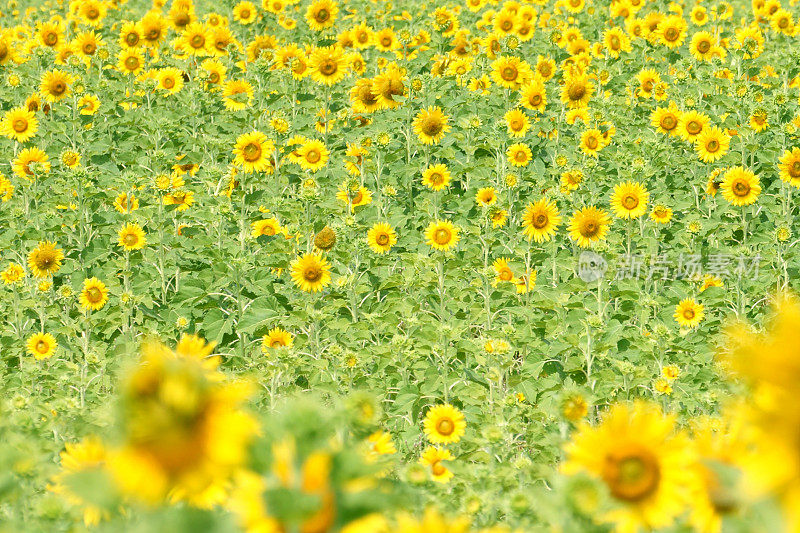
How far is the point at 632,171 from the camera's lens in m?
6.23

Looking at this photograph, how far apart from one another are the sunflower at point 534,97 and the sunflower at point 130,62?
4.03 m

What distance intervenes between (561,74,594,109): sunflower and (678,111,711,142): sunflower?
43.0 inches

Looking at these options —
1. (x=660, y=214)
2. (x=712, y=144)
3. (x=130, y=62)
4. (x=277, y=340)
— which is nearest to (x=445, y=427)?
(x=277, y=340)

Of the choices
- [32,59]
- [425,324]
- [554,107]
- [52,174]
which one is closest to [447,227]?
[425,324]

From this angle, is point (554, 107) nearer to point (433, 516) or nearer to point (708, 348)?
point (708, 348)

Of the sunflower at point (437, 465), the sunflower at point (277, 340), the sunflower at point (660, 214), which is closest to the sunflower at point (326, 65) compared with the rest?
the sunflower at point (660, 214)

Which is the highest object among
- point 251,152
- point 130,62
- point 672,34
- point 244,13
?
point 244,13

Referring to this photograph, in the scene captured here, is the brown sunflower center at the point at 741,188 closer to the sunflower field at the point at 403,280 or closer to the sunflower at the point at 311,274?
the sunflower field at the point at 403,280

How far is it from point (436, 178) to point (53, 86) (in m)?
3.82

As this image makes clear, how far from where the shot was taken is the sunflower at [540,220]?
19.8ft

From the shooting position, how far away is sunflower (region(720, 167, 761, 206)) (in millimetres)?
6359

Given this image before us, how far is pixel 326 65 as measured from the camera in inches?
309

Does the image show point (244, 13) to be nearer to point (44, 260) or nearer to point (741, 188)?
point (44, 260)

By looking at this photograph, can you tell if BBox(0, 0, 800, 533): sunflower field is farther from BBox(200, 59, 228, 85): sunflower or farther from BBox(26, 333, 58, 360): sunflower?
BBox(200, 59, 228, 85): sunflower
